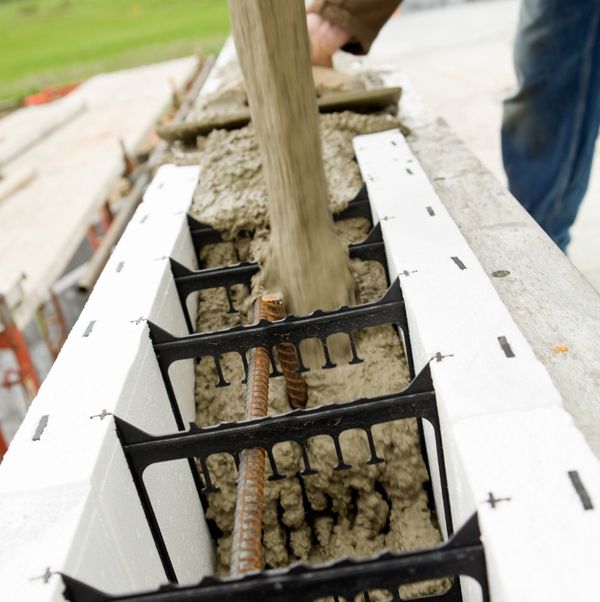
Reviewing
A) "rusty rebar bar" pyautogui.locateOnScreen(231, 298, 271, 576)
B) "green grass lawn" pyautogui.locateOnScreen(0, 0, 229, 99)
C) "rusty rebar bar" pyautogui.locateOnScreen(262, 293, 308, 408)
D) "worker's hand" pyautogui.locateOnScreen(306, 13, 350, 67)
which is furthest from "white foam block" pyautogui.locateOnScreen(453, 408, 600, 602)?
"green grass lawn" pyautogui.locateOnScreen(0, 0, 229, 99)

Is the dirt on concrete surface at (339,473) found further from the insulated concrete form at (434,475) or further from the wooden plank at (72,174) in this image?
the wooden plank at (72,174)

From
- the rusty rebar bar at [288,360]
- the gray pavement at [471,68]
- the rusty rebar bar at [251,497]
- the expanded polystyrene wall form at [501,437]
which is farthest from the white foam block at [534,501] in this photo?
the gray pavement at [471,68]

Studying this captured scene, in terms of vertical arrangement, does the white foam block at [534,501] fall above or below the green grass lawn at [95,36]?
above

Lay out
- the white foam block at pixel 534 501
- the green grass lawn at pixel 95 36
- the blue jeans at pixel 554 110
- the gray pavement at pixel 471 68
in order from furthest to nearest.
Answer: the green grass lawn at pixel 95 36 → the gray pavement at pixel 471 68 → the blue jeans at pixel 554 110 → the white foam block at pixel 534 501

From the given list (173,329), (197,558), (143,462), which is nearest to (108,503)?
(143,462)

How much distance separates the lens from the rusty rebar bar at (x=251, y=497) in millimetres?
1044

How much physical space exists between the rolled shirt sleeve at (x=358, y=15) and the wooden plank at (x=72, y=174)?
5.75 feet

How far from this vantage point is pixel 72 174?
488cm

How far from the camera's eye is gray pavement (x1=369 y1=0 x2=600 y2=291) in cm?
397

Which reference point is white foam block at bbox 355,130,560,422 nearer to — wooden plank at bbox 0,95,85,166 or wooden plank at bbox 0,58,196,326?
wooden plank at bbox 0,58,196,326

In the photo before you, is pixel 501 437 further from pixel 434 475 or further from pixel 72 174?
pixel 72 174

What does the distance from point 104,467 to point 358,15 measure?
2.24 meters

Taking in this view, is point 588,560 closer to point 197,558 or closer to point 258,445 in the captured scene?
point 258,445

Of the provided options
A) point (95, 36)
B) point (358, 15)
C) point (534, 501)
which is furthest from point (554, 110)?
point (95, 36)
